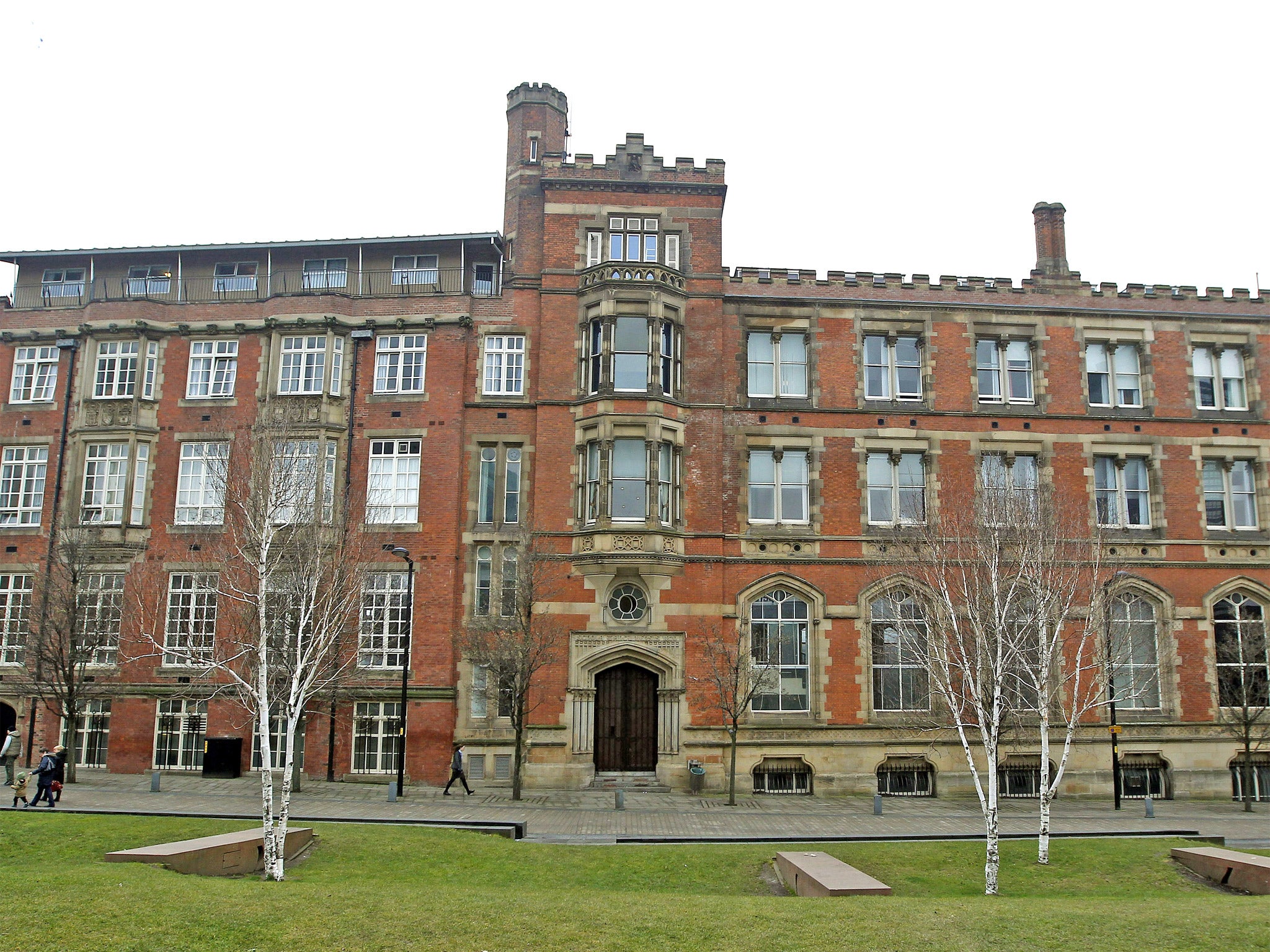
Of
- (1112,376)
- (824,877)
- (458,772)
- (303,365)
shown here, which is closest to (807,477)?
(1112,376)

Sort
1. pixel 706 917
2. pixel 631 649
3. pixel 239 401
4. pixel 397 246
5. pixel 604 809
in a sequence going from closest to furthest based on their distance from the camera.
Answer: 1. pixel 706 917
2. pixel 604 809
3. pixel 631 649
4. pixel 239 401
5. pixel 397 246

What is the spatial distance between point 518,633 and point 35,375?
19.8m

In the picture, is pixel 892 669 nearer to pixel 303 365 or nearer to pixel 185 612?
pixel 303 365

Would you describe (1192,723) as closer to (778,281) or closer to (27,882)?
(778,281)

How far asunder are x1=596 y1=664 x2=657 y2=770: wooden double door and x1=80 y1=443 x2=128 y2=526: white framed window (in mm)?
16400

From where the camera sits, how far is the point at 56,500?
1276 inches

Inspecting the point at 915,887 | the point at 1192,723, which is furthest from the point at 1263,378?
the point at 915,887

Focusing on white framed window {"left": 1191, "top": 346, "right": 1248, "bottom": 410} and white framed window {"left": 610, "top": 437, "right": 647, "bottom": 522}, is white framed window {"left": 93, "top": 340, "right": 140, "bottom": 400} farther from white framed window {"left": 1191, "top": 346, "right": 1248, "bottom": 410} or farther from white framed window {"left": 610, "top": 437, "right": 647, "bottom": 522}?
white framed window {"left": 1191, "top": 346, "right": 1248, "bottom": 410}

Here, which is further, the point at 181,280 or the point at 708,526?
the point at 181,280

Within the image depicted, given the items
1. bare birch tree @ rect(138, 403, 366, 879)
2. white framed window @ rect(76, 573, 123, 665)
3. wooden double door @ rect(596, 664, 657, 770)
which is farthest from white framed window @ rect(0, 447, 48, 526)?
wooden double door @ rect(596, 664, 657, 770)

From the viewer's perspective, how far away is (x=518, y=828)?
21.0 meters

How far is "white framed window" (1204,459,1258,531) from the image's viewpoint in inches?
1310

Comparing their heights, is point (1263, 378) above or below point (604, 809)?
above

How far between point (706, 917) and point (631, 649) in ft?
56.2
